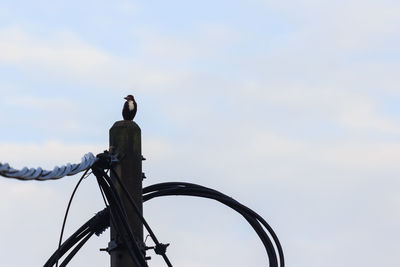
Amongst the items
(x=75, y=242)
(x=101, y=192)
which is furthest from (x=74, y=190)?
(x=75, y=242)

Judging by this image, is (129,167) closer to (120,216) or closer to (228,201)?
(120,216)

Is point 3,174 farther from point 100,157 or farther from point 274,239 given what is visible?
point 274,239

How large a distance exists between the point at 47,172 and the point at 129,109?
2.75 metres

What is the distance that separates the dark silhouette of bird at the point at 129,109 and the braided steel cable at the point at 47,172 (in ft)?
4.44

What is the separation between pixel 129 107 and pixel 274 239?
8.13 feet

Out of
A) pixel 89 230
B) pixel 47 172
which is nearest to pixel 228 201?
pixel 89 230

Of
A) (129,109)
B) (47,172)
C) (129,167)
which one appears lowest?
(47,172)

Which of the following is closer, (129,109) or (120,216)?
(120,216)

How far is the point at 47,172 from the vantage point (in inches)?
420

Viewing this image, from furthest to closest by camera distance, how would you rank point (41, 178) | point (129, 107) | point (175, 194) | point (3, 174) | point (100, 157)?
1. point (175, 194)
2. point (129, 107)
3. point (100, 157)
4. point (41, 178)
5. point (3, 174)

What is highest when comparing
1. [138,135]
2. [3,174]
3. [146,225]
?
[138,135]

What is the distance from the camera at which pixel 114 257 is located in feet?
39.8

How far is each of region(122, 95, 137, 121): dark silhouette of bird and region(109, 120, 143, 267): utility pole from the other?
0.93 m

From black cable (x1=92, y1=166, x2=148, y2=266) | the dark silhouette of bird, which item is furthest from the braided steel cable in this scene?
the dark silhouette of bird
